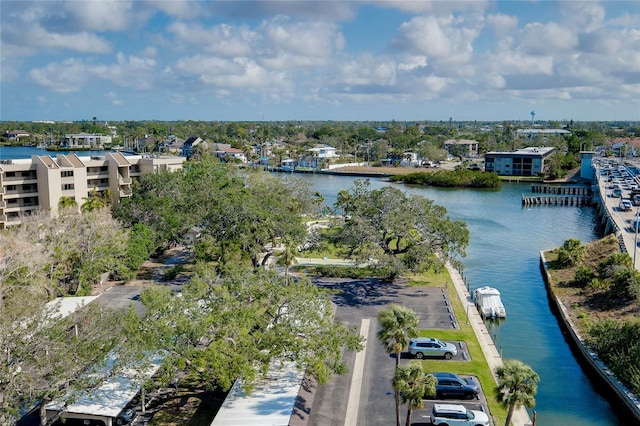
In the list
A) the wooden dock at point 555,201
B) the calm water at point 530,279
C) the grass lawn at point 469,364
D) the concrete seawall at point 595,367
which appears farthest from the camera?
the wooden dock at point 555,201

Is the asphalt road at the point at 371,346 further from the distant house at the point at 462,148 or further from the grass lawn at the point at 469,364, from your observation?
the distant house at the point at 462,148

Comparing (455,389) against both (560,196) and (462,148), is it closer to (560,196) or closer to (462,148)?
(560,196)

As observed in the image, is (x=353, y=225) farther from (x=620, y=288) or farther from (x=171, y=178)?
(x=171, y=178)

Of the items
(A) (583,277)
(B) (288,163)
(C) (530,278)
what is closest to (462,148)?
(B) (288,163)

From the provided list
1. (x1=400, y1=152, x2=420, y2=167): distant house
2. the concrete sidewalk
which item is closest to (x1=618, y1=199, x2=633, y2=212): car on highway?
the concrete sidewalk

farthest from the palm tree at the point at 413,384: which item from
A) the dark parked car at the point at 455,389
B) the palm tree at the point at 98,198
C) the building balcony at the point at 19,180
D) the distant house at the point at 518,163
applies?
the distant house at the point at 518,163

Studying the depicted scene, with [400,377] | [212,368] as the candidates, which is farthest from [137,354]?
[400,377]
